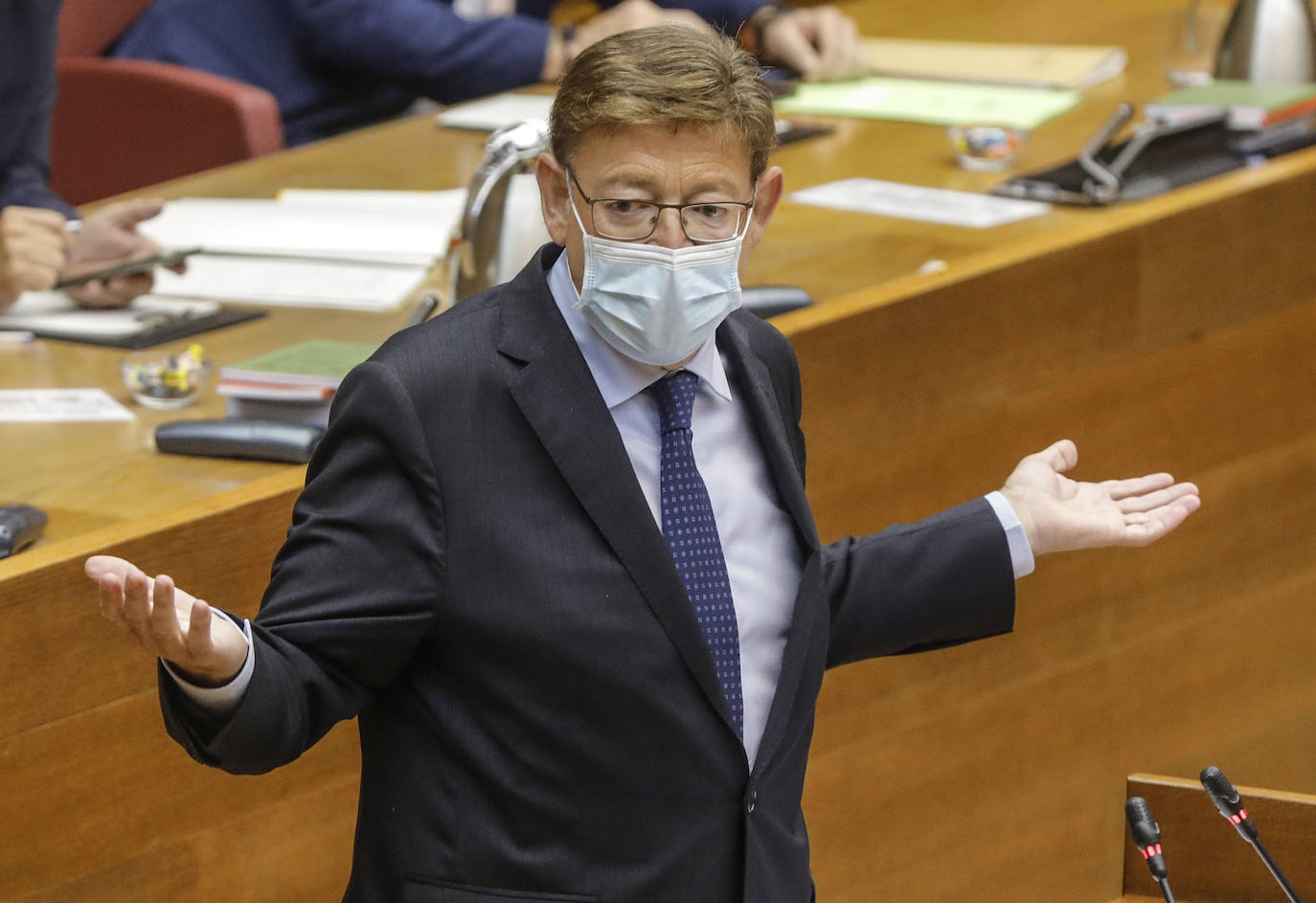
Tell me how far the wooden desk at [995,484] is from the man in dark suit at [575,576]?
1.37 feet

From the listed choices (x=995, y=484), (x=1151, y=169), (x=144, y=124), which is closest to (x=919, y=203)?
(x=1151, y=169)

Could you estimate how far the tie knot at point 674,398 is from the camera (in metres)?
1.21

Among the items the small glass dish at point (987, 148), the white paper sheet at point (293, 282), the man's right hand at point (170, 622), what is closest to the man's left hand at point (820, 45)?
the small glass dish at point (987, 148)

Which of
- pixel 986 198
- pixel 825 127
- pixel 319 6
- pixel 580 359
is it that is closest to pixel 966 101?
pixel 825 127

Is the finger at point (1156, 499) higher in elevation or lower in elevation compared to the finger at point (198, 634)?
lower

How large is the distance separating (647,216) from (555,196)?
0.08 meters

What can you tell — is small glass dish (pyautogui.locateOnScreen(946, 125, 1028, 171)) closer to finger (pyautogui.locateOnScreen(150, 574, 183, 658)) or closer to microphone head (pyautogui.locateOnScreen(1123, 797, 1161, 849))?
microphone head (pyautogui.locateOnScreen(1123, 797, 1161, 849))

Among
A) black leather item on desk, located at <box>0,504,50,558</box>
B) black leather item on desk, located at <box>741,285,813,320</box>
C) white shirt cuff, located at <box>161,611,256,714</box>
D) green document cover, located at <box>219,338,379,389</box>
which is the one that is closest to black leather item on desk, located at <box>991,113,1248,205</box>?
black leather item on desk, located at <box>741,285,813,320</box>

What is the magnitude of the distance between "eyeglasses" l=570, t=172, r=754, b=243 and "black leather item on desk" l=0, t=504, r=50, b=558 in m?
0.59

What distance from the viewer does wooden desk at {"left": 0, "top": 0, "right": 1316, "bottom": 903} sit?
5.35 feet

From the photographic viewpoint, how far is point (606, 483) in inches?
45.6

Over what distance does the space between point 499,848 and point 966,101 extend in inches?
82.6

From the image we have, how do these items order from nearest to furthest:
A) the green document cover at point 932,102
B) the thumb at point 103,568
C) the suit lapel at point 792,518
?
the thumb at point 103,568
the suit lapel at point 792,518
the green document cover at point 932,102

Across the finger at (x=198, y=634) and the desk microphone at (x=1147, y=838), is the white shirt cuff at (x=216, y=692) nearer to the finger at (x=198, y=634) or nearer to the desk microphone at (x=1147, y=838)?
the finger at (x=198, y=634)
